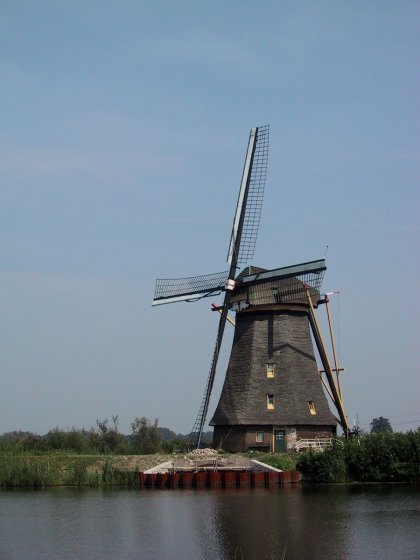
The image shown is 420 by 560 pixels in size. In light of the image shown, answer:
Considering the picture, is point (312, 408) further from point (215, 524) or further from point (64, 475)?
point (215, 524)

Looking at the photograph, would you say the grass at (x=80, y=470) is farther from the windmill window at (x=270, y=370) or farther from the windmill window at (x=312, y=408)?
the windmill window at (x=270, y=370)

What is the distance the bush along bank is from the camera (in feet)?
124

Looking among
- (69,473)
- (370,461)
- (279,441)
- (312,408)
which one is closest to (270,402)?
(279,441)

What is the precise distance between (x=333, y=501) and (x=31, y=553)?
1204 cm

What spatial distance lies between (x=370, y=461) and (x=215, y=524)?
1317 cm

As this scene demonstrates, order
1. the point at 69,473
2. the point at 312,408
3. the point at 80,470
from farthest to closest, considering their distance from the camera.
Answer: the point at 312,408 → the point at 69,473 → the point at 80,470

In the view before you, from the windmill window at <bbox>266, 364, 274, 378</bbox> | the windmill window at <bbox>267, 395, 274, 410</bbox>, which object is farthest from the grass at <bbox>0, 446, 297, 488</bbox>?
the windmill window at <bbox>266, 364, 274, 378</bbox>

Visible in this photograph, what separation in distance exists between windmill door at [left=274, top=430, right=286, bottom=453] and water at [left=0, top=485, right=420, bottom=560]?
670cm

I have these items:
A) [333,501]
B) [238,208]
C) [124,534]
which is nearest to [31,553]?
[124,534]

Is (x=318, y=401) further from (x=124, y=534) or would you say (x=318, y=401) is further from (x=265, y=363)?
(x=124, y=534)

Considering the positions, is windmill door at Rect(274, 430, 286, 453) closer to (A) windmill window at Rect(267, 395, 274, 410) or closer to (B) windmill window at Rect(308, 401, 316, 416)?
(A) windmill window at Rect(267, 395, 274, 410)

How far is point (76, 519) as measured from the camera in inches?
1141

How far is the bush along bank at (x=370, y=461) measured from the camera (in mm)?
37938

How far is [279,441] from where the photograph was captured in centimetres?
4309
